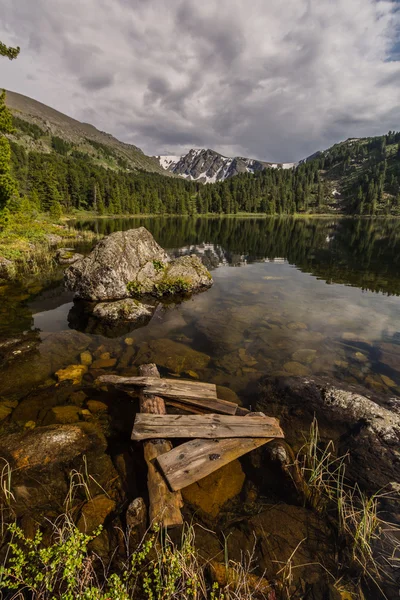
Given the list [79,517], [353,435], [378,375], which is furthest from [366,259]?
[79,517]

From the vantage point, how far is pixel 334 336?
13109 millimetres

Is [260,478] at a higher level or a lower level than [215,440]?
lower

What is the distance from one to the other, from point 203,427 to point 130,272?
1454cm

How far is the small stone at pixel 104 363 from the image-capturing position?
33.3 ft

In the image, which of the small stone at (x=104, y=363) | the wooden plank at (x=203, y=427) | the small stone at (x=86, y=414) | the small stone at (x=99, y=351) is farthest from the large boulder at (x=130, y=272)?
the wooden plank at (x=203, y=427)

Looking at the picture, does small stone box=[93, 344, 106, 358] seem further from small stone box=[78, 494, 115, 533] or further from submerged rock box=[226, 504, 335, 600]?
submerged rock box=[226, 504, 335, 600]

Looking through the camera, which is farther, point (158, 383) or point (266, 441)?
point (158, 383)

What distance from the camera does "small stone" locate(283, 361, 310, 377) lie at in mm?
10026

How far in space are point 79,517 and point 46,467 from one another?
1.50 meters

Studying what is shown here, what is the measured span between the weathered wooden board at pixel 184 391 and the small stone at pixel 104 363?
1.90 meters

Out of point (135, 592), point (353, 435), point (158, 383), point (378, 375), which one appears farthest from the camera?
point (378, 375)

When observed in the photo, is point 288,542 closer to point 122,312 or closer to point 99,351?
point 99,351

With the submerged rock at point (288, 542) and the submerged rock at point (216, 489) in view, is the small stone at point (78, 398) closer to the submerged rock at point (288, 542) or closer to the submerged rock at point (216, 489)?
the submerged rock at point (216, 489)

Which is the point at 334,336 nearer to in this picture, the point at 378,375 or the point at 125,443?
the point at 378,375
